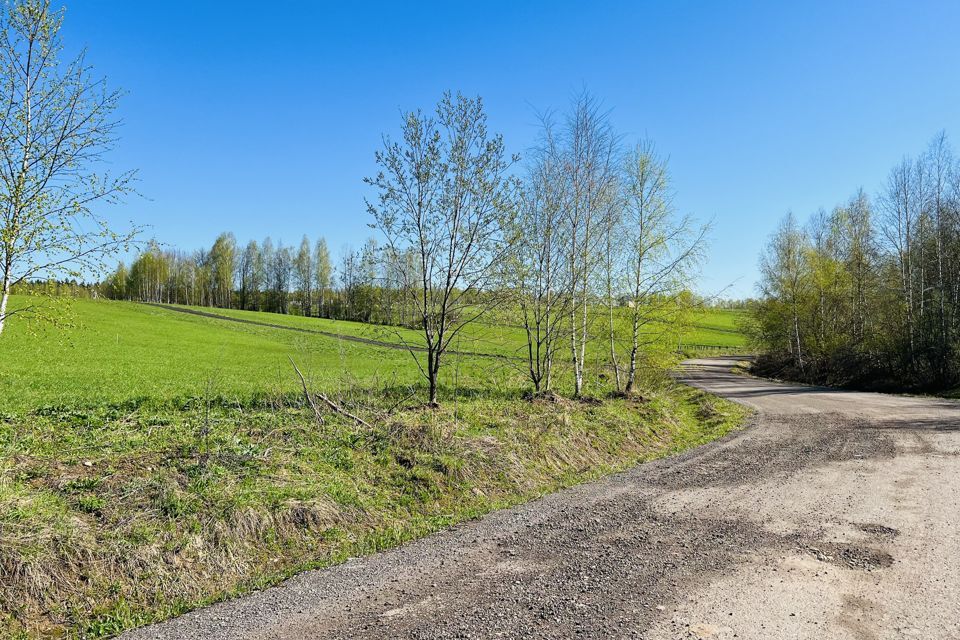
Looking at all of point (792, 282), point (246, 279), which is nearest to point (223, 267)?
point (246, 279)

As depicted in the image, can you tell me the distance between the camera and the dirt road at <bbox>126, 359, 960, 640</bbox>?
4.48m

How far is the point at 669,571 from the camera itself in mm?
5504

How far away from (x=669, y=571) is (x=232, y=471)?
6.01 metres

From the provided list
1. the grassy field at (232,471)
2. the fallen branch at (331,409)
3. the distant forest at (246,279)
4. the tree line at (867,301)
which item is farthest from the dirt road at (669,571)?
the distant forest at (246,279)

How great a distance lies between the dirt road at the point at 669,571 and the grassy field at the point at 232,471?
0.76 meters

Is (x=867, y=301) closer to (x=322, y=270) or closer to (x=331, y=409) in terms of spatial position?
(x=331, y=409)

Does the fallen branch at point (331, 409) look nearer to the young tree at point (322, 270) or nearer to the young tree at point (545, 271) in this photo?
the young tree at point (545, 271)

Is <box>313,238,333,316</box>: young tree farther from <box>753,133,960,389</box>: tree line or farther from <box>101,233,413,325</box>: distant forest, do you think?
<box>753,133,960,389</box>: tree line

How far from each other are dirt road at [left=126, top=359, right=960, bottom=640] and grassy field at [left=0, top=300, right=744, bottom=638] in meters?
0.76

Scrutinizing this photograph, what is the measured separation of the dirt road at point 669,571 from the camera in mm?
4477

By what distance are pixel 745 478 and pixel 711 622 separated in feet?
18.2

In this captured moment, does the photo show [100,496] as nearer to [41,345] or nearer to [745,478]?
[745,478]

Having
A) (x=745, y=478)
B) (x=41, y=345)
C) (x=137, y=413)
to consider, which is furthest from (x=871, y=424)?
(x=41, y=345)

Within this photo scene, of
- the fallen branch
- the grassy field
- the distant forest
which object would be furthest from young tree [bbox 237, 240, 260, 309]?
the fallen branch
